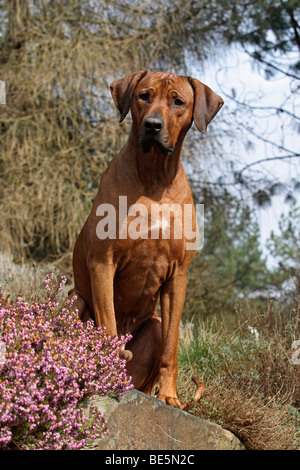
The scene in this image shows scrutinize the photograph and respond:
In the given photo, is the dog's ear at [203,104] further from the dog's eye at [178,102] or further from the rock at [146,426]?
the rock at [146,426]

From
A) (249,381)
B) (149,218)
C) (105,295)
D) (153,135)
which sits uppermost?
(153,135)

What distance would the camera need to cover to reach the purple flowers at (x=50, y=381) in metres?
2.51

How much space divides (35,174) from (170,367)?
6950 millimetres

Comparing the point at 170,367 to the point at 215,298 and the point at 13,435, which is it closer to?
the point at 13,435

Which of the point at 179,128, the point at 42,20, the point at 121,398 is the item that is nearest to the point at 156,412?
the point at 121,398

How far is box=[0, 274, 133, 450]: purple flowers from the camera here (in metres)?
2.51

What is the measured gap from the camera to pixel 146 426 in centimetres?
290

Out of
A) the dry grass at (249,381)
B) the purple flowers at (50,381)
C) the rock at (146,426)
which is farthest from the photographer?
the dry grass at (249,381)

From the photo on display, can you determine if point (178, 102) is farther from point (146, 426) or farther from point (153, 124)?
point (146, 426)

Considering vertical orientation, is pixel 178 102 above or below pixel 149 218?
above

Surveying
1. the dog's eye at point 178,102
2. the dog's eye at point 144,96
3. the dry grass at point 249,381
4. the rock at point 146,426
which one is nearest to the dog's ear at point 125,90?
the dog's eye at point 144,96

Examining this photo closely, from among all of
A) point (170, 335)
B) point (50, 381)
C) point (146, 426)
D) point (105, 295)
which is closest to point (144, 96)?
point (105, 295)

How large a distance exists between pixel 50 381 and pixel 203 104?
182 centimetres
